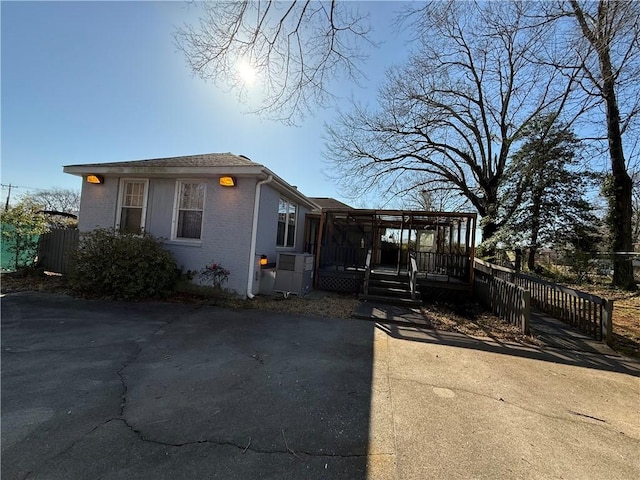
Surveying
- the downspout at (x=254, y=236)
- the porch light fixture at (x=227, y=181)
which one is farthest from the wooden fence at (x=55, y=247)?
the downspout at (x=254, y=236)

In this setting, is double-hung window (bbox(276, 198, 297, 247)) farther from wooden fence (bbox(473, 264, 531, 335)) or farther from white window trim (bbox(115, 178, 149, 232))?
wooden fence (bbox(473, 264, 531, 335))

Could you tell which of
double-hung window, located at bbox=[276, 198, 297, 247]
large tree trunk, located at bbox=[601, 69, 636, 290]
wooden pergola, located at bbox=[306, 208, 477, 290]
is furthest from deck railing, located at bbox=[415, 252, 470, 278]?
large tree trunk, located at bbox=[601, 69, 636, 290]

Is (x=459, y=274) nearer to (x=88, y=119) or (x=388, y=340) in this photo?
(x=388, y=340)

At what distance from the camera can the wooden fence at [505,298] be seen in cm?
549

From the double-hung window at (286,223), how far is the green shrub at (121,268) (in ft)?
11.5

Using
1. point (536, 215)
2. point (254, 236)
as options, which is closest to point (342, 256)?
point (254, 236)

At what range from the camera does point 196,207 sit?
7.53 metres

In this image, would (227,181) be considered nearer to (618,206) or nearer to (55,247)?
(55,247)

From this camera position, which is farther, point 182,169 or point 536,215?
point 536,215

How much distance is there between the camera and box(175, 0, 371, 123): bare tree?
416 cm

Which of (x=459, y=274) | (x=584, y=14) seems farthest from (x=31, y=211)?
→ (x=584, y=14)

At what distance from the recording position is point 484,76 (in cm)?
1273

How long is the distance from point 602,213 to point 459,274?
19.6ft

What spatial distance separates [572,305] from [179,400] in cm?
778
